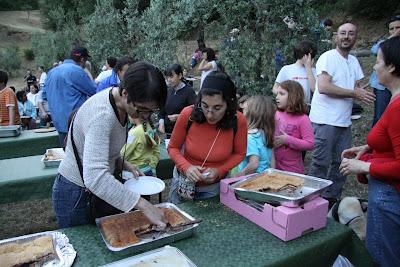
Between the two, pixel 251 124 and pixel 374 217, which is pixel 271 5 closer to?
pixel 251 124

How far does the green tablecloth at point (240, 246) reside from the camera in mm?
1425

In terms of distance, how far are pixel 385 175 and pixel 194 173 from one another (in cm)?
94

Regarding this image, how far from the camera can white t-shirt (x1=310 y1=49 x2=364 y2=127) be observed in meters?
2.99

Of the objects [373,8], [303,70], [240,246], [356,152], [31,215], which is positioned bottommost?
[31,215]

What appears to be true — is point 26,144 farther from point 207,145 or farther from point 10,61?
point 10,61

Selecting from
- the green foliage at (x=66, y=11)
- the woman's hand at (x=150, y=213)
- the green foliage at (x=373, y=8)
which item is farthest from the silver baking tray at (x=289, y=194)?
the green foliage at (x=66, y=11)

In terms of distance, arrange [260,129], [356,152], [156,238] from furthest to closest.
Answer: [260,129] < [356,152] < [156,238]

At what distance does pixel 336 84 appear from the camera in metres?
3.01

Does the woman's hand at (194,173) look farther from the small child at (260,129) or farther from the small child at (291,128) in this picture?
the small child at (291,128)

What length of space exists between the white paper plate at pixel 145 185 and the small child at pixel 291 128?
116 centimetres

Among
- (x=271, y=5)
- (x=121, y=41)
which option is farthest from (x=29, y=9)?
(x=271, y=5)

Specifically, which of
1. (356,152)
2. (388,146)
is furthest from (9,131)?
(388,146)

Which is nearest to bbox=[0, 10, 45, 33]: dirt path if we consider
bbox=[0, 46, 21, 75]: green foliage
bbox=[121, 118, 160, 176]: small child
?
bbox=[0, 46, 21, 75]: green foliage

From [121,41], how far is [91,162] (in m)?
9.49
